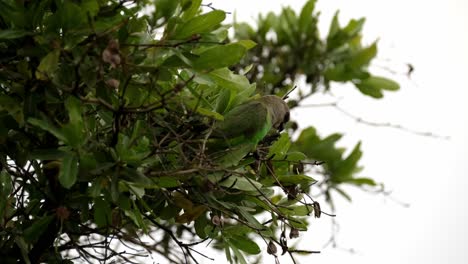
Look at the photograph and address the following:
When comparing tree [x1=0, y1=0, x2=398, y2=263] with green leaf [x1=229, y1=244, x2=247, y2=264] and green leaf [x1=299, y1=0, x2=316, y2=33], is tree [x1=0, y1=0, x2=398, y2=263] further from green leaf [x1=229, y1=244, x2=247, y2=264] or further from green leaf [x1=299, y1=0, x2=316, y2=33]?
green leaf [x1=299, y1=0, x2=316, y2=33]

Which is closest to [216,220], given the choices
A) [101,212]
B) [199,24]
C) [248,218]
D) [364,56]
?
[248,218]

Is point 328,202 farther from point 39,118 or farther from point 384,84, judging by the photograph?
point 39,118

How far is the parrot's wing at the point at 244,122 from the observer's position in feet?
3.54

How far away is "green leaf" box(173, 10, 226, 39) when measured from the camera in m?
1.03

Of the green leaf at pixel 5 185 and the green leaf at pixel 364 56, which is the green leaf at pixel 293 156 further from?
the green leaf at pixel 364 56

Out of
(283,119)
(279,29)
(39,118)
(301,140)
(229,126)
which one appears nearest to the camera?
(39,118)

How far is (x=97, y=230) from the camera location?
1147 mm

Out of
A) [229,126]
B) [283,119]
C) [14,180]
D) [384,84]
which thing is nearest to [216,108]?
[229,126]

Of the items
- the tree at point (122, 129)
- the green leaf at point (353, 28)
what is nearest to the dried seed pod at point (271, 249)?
the tree at point (122, 129)

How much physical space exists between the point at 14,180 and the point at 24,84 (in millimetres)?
304

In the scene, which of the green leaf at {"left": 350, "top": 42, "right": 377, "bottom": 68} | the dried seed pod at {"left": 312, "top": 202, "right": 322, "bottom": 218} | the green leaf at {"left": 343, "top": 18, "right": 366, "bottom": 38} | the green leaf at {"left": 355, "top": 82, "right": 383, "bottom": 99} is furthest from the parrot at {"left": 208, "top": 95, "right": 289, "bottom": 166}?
the green leaf at {"left": 343, "top": 18, "right": 366, "bottom": 38}

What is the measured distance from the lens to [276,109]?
1.17 m

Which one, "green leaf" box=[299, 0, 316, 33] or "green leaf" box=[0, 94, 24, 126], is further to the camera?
"green leaf" box=[299, 0, 316, 33]

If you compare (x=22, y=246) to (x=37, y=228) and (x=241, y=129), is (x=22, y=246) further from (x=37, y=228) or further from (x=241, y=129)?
(x=241, y=129)
